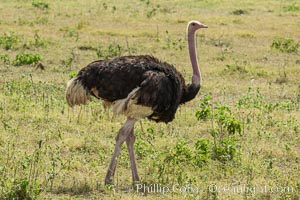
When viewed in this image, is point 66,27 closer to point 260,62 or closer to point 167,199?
point 260,62

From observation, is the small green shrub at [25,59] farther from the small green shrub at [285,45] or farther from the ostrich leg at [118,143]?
the ostrich leg at [118,143]

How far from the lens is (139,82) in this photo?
6430 millimetres

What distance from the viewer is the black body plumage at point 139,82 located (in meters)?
6.39

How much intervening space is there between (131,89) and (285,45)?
28.0 ft

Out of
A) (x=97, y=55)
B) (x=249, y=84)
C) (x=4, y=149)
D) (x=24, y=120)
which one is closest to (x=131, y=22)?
(x=97, y=55)

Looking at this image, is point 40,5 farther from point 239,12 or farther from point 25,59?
point 25,59

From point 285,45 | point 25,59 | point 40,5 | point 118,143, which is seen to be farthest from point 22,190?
point 40,5

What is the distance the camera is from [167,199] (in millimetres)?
6133

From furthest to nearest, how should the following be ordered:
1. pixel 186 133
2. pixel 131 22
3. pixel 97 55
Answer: pixel 131 22 < pixel 97 55 < pixel 186 133

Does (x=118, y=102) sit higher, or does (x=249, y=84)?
(x=118, y=102)

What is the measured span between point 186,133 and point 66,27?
8.47 meters

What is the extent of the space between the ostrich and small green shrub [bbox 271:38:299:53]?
7.94m

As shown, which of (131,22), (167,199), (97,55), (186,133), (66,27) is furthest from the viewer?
(131,22)

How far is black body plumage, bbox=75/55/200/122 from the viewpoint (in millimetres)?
6387
